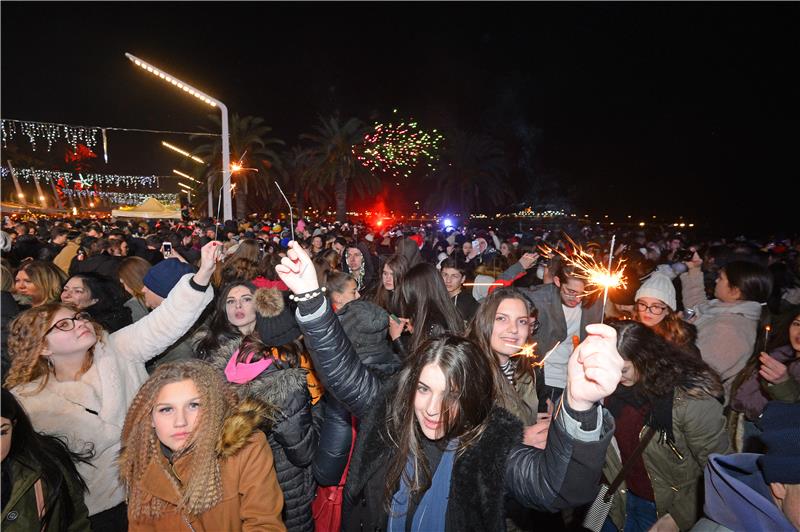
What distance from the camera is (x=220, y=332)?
12.6 feet

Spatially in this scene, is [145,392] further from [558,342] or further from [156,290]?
[558,342]

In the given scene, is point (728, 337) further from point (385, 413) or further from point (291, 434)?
point (291, 434)

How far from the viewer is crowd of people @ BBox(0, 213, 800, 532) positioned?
1.76 m

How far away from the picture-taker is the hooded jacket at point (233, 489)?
7.48 ft

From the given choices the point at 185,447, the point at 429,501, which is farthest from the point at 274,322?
the point at 429,501

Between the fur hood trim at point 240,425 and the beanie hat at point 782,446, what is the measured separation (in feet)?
7.54

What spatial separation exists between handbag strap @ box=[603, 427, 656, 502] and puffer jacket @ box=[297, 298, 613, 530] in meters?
1.55

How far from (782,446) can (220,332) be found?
3680mm

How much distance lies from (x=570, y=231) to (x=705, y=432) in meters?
27.4

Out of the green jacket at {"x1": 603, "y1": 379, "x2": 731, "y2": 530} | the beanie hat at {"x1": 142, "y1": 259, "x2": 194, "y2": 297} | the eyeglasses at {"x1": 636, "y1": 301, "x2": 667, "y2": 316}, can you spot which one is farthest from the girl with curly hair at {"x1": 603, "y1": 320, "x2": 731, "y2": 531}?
the beanie hat at {"x1": 142, "y1": 259, "x2": 194, "y2": 297}

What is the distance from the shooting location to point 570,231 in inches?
1127

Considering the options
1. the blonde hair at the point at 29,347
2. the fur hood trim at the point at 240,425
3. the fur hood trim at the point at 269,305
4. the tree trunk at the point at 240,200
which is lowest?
the fur hood trim at the point at 240,425

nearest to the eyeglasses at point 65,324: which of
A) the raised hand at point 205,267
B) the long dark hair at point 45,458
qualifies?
the long dark hair at point 45,458

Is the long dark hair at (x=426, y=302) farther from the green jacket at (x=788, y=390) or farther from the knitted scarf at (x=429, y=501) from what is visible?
the green jacket at (x=788, y=390)
